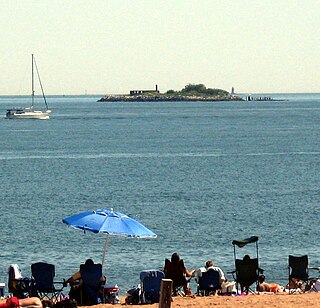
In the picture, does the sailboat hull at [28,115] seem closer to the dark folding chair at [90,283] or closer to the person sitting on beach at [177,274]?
the person sitting on beach at [177,274]

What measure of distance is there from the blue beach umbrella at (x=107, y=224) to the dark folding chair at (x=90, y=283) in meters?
0.73

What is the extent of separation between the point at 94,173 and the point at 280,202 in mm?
22261

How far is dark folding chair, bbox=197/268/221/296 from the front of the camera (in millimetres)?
20781

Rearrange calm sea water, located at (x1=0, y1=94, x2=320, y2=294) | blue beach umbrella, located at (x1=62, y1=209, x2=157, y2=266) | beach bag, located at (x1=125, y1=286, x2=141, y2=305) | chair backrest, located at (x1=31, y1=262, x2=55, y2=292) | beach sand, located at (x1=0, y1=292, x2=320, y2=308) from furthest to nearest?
calm sea water, located at (x1=0, y1=94, x2=320, y2=294) < chair backrest, located at (x1=31, y1=262, x2=55, y2=292) < blue beach umbrella, located at (x1=62, y1=209, x2=157, y2=266) < beach bag, located at (x1=125, y1=286, x2=141, y2=305) < beach sand, located at (x1=0, y1=292, x2=320, y2=308)

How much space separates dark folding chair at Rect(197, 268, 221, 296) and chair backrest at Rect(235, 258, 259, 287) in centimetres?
93

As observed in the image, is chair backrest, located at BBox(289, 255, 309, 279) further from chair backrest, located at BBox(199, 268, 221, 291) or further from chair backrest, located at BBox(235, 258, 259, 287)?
chair backrest, located at BBox(199, 268, 221, 291)

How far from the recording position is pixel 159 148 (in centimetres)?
9844

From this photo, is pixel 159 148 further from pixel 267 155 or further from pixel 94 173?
pixel 94 173

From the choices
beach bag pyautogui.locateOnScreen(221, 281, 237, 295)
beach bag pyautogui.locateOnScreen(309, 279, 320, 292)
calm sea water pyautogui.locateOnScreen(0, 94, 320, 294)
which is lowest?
calm sea water pyautogui.locateOnScreen(0, 94, 320, 294)

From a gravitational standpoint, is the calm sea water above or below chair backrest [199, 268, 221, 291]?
below

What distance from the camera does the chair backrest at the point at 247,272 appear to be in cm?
2162

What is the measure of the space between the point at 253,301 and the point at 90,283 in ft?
10.1

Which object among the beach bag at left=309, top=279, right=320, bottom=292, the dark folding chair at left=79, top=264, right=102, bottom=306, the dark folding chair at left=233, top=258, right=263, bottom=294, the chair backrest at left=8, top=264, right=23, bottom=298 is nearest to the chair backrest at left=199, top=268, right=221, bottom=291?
the dark folding chair at left=233, top=258, right=263, bottom=294

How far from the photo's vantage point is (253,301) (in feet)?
61.8
